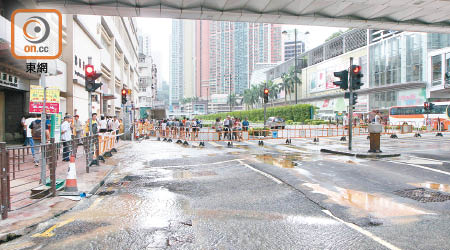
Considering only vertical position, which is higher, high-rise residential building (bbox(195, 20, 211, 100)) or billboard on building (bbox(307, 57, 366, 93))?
high-rise residential building (bbox(195, 20, 211, 100))

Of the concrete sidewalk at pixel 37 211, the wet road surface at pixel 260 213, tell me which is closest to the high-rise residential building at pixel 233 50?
the wet road surface at pixel 260 213

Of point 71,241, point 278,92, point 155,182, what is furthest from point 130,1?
point 278,92

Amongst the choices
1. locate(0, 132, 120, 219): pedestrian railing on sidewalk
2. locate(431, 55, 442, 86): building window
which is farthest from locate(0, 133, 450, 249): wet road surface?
locate(431, 55, 442, 86): building window

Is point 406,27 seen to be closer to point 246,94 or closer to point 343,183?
point 343,183

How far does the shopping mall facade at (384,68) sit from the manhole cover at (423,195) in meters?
36.4

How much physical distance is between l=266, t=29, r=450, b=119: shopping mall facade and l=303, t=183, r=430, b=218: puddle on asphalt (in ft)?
123

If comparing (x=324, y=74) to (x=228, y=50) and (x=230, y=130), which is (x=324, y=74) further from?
(x=228, y=50)

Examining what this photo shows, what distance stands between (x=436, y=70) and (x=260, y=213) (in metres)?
54.8

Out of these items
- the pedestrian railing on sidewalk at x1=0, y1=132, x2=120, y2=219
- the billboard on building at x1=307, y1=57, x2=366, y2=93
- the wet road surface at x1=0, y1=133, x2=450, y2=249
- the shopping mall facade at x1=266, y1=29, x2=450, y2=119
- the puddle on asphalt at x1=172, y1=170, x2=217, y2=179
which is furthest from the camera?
the billboard on building at x1=307, y1=57, x2=366, y2=93

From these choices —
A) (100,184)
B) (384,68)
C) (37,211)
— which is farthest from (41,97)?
(384,68)

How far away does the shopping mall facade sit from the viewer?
5119 centimetres

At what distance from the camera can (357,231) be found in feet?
16.2

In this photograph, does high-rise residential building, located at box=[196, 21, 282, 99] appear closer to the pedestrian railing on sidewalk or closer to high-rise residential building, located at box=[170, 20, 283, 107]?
high-rise residential building, located at box=[170, 20, 283, 107]

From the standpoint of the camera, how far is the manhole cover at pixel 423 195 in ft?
22.5
